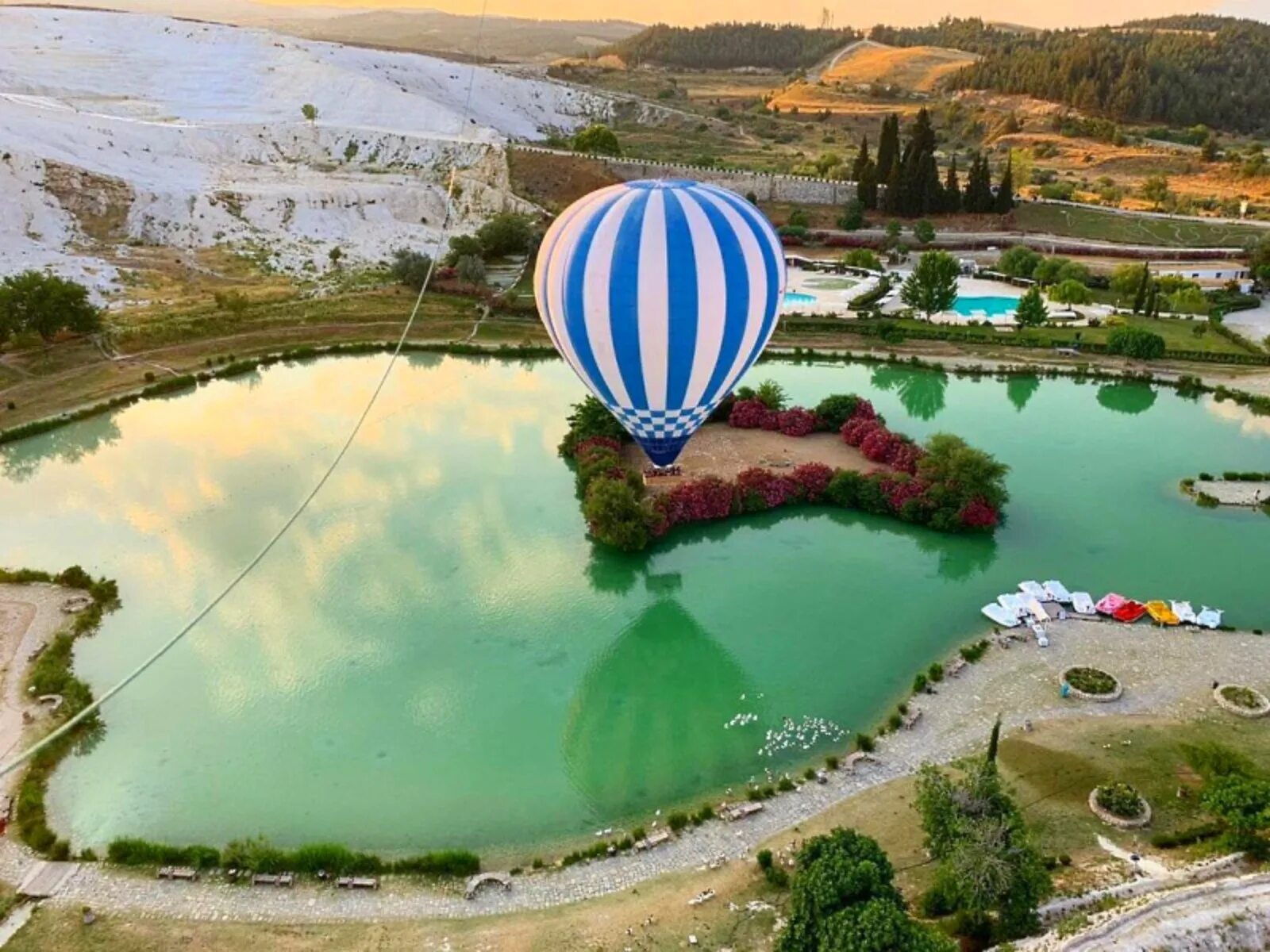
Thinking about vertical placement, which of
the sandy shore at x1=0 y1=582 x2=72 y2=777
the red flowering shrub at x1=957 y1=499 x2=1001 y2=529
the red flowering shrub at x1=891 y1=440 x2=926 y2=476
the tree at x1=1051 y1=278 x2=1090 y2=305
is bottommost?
the sandy shore at x1=0 y1=582 x2=72 y2=777

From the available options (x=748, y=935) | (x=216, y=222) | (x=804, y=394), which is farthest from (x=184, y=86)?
(x=748, y=935)

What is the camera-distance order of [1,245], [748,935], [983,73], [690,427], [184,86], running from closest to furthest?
1. [748,935]
2. [690,427]
3. [1,245]
4. [184,86]
5. [983,73]

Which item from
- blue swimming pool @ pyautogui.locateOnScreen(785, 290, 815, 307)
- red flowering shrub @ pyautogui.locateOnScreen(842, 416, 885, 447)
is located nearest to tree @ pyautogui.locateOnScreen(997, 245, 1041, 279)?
blue swimming pool @ pyautogui.locateOnScreen(785, 290, 815, 307)

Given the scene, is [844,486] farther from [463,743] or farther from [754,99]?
[754,99]

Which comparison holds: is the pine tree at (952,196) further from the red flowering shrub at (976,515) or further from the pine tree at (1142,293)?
the red flowering shrub at (976,515)

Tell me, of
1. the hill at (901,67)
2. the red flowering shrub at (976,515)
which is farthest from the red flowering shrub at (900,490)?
the hill at (901,67)

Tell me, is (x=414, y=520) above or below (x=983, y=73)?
below

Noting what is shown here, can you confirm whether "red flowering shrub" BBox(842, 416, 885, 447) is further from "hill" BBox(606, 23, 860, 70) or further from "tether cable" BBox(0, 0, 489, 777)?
"hill" BBox(606, 23, 860, 70)
